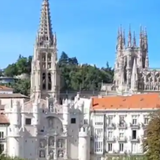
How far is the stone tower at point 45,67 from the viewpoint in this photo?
141 metres

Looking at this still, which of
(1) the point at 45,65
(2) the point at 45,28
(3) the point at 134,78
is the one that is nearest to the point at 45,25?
(2) the point at 45,28

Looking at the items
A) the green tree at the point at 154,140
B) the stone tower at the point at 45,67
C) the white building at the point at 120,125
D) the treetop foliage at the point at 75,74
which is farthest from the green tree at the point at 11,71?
the green tree at the point at 154,140

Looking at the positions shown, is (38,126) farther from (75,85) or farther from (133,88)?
(75,85)

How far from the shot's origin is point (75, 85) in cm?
17475

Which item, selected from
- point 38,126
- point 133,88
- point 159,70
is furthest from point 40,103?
point 159,70

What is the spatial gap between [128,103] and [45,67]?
95.4 feet

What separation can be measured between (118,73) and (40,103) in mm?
51788

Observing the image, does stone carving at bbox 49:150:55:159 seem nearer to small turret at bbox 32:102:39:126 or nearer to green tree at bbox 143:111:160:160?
small turret at bbox 32:102:39:126

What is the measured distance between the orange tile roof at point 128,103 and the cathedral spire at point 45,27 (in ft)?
86.8

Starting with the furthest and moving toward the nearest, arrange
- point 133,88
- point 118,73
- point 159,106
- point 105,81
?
point 105,81 < point 118,73 < point 133,88 < point 159,106

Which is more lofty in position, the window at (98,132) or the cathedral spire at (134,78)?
the cathedral spire at (134,78)

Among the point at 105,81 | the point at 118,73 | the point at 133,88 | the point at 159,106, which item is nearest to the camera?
the point at 159,106

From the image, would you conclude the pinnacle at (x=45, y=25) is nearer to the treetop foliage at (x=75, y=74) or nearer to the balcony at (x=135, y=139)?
the treetop foliage at (x=75, y=74)

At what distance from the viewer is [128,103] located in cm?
11706
